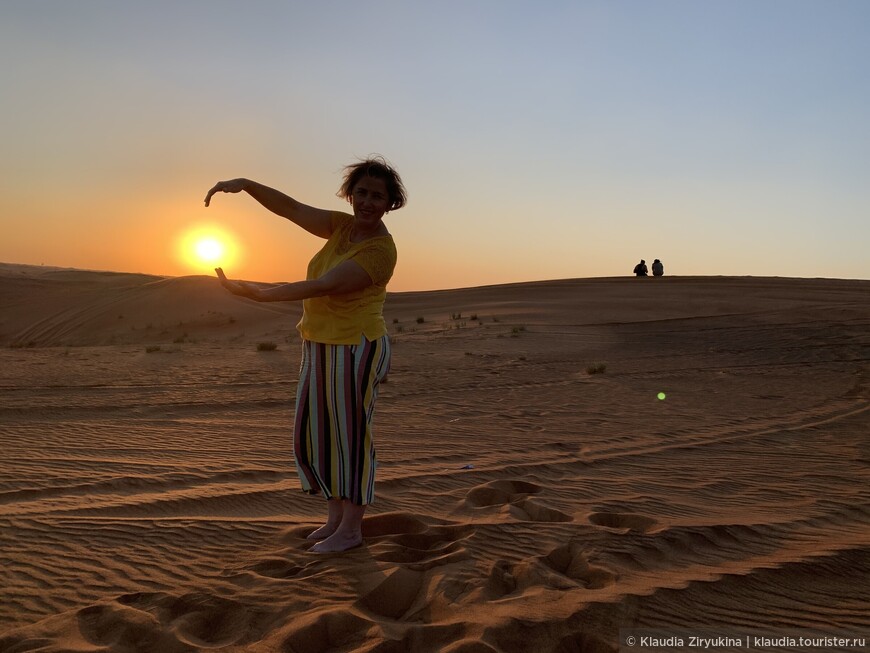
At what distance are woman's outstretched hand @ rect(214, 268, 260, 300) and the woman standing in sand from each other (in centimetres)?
38

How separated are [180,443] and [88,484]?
1.71m

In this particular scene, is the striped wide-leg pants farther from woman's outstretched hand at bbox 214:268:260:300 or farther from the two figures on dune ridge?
the two figures on dune ridge

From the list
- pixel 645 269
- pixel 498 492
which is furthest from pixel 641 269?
pixel 498 492

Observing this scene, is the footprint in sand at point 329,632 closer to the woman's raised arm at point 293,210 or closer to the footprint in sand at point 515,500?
the footprint in sand at point 515,500

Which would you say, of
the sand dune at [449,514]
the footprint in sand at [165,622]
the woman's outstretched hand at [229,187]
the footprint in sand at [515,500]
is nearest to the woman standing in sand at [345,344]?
the woman's outstretched hand at [229,187]

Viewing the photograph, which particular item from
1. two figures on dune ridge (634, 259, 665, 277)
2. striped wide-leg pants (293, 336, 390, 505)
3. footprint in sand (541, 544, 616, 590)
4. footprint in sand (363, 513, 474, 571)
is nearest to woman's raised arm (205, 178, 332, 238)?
striped wide-leg pants (293, 336, 390, 505)

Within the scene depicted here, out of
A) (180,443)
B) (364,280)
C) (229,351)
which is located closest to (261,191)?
(364,280)

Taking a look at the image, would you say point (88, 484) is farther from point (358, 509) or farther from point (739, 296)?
point (739, 296)

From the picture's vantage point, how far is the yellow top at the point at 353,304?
12.4 ft

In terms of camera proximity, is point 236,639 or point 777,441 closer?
point 236,639

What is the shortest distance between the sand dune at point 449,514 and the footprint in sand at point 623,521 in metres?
0.01

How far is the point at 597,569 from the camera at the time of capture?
3.66 meters

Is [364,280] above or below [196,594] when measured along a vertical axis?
above

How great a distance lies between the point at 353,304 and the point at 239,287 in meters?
0.62
